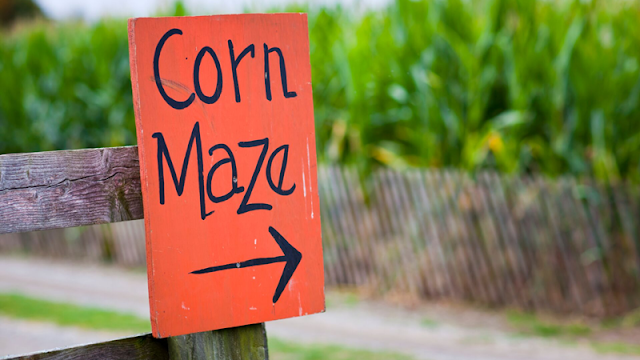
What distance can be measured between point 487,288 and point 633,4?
3228mm

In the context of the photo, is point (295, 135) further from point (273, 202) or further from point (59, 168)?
point (59, 168)

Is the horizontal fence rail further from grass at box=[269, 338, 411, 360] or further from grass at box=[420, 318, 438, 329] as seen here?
grass at box=[269, 338, 411, 360]

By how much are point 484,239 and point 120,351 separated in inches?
207

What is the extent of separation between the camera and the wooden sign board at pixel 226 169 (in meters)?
1.68

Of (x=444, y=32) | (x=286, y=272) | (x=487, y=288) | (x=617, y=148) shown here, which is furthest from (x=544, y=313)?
(x=286, y=272)

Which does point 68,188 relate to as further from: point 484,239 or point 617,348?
point 484,239

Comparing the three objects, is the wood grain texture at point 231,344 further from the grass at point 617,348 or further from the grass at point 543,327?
the grass at point 543,327

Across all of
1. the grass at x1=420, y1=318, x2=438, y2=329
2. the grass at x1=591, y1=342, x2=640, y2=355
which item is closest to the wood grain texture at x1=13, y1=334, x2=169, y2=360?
the grass at x1=591, y1=342, x2=640, y2=355

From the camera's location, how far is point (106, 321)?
6566 millimetres

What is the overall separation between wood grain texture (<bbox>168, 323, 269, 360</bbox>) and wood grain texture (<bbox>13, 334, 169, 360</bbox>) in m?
0.12

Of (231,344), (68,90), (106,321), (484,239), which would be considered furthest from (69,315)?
(231,344)

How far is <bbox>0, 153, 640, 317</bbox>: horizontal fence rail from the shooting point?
6.06m

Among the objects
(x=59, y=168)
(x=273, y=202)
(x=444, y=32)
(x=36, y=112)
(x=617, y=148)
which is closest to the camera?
(x=59, y=168)

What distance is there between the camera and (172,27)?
169 cm
